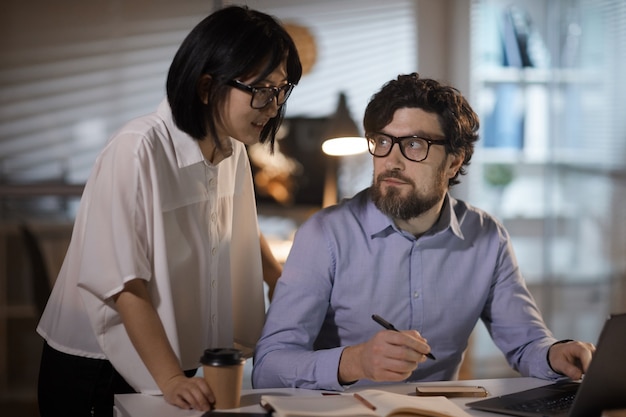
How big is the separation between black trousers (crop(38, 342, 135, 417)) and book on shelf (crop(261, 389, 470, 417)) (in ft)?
1.44

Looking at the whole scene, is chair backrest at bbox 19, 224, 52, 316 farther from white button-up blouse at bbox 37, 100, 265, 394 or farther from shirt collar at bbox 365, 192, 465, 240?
shirt collar at bbox 365, 192, 465, 240

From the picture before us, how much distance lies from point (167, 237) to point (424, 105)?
2.62 ft

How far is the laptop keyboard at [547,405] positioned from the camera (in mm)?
1649

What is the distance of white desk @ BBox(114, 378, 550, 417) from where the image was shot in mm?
1614

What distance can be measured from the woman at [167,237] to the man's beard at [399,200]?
35cm

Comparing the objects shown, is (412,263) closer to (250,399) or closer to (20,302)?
(250,399)

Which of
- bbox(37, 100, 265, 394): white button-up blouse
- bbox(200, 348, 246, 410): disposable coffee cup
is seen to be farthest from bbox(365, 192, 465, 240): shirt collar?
bbox(200, 348, 246, 410): disposable coffee cup

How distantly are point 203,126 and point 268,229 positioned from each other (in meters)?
2.43

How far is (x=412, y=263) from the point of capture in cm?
216

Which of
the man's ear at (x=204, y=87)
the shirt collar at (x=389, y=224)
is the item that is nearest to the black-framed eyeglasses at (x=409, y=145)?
the shirt collar at (x=389, y=224)

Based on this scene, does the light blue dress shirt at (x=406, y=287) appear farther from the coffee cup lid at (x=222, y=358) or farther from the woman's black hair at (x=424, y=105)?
the coffee cup lid at (x=222, y=358)

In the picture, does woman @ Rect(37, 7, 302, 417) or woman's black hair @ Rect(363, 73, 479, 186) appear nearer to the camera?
woman @ Rect(37, 7, 302, 417)

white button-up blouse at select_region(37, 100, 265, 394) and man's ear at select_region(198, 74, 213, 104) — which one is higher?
man's ear at select_region(198, 74, 213, 104)

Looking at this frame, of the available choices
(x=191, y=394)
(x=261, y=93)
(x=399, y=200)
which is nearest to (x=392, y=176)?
(x=399, y=200)
